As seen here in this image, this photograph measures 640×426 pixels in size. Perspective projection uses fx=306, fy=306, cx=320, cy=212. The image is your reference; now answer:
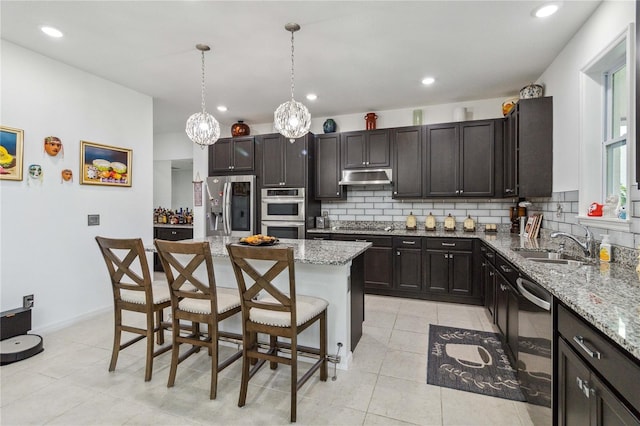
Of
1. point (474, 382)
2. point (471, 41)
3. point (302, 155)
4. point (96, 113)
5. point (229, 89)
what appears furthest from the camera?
point (302, 155)

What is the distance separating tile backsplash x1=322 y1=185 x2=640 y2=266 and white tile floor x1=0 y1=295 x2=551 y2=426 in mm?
1769

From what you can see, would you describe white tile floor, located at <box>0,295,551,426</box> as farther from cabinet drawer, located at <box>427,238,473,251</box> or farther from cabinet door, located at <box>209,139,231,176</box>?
cabinet door, located at <box>209,139,231,176</box>

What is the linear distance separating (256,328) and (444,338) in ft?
6.39

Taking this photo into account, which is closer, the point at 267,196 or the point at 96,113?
the point at 96,113

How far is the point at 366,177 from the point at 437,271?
1.65m

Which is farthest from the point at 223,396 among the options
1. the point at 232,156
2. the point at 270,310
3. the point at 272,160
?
the point at 232,156

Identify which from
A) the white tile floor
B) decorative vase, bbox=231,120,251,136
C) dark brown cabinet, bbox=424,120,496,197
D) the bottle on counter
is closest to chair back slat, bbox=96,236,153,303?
the white tile floor

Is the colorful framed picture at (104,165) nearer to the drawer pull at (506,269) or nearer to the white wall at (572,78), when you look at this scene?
the drawer pull at (506,269)

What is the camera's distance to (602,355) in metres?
1.05

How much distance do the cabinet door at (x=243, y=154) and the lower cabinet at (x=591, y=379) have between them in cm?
447

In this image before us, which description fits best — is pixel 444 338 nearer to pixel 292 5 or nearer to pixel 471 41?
pixel 471 41

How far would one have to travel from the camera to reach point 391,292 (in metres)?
4.22

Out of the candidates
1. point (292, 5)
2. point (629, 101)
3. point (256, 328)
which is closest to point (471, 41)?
point (629, 101)

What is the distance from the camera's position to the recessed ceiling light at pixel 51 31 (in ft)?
8.46
